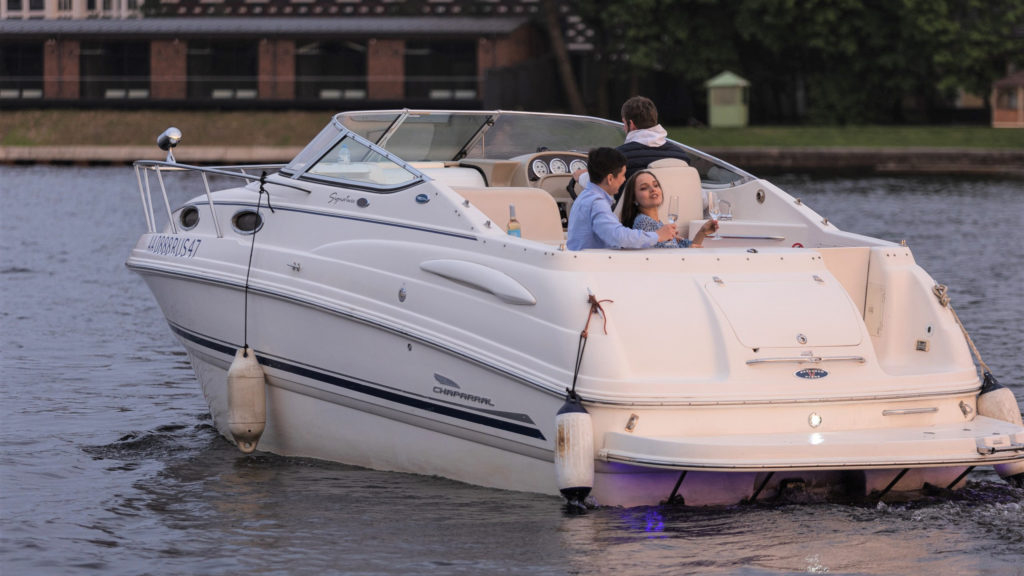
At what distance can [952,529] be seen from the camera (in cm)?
701

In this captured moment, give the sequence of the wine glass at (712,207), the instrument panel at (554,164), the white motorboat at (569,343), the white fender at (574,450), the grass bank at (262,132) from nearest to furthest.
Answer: the white fender at (574,450)
the white motorboat at (569,343)
the wine glass at (712,207)
the instrument panel at (554,164)
the grass bank at (262,132)

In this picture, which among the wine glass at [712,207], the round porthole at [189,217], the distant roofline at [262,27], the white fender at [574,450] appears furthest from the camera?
the distant roofline at [262,27]

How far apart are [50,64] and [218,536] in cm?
4817

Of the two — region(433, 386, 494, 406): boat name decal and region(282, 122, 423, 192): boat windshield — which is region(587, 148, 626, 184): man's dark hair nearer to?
region(282, 122, 423, 192): boat windshield

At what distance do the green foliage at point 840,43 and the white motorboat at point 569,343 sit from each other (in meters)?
39.1

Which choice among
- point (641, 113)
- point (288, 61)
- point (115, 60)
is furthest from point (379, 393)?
point (115, 60)

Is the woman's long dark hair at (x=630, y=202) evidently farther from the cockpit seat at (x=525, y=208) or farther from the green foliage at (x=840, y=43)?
the green foliage at (x=840, y=43)

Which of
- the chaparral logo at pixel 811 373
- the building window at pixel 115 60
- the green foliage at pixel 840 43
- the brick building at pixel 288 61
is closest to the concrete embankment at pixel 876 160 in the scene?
the green foliage at pixel 840 43

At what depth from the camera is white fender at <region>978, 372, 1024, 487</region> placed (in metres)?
7.14

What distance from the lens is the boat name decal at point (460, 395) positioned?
23.8ft

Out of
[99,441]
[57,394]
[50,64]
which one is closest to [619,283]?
[99,441]

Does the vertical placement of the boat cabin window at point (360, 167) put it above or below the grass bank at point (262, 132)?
below

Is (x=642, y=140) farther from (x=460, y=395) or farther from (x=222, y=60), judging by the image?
(x=222, y=60)

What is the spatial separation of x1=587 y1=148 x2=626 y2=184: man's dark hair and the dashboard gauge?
4.75 ft
